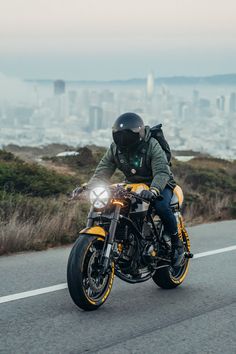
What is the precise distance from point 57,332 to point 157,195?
1.65 m

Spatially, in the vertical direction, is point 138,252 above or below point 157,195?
below

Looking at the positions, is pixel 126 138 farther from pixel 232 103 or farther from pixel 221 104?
pixel 221 104

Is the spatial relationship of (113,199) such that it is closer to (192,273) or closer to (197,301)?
(197,301)

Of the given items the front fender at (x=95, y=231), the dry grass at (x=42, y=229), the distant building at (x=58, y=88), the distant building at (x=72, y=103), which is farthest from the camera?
the distant building at (x=58, y=88)

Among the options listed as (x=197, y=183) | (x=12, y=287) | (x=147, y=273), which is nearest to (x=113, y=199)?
(x=147, y=273)

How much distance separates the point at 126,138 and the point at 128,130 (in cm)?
8

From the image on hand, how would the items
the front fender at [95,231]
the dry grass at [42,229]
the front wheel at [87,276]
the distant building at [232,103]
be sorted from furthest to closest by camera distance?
the distant building at [232,103] → the dry grass at [42,229] → the front fender at [95,231] → the front wheel at [87,276]

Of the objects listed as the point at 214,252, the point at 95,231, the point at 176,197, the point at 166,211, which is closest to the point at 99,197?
the point at 95,231

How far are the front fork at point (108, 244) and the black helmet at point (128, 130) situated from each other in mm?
703

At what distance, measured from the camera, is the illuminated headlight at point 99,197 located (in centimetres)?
576

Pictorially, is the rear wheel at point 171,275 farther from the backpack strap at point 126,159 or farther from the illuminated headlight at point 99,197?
the illuminated headlight at point 99,197

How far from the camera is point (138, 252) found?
6.20 meters

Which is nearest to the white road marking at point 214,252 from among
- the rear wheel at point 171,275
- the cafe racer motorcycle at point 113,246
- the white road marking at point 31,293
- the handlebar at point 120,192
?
the rear wheel at point 171,275

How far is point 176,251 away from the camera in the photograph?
22.4 ft
